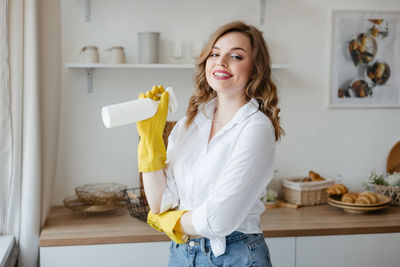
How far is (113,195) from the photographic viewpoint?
7.61 feet

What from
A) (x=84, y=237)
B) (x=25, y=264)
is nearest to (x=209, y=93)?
(x=84, y=237)

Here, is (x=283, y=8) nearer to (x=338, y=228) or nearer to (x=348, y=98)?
(x=348, y=98)

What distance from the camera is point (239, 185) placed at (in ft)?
4.15

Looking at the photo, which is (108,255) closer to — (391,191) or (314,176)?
(314,176)

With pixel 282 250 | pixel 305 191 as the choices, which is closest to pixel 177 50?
pixel 305 191

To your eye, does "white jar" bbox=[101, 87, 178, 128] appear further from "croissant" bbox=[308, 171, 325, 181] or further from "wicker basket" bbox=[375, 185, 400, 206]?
"wicker basket" bbox=[375, 185, 400, 206]

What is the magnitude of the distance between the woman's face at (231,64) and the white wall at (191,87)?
1.13 metres

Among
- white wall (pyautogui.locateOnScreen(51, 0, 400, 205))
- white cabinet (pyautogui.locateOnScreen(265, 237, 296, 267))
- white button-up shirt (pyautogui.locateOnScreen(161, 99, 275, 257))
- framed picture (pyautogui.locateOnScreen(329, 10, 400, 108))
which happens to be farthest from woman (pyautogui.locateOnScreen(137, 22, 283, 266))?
framed picture (pyautogui.locateOnScreen(329, 10, 400, 108))

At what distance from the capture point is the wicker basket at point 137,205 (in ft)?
7.45

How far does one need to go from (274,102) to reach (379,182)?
1.52 meters

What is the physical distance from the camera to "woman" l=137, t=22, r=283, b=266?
1280mm

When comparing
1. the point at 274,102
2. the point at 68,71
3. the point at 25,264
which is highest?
the point at 68,71

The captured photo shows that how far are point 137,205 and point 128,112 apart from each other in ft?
3.50

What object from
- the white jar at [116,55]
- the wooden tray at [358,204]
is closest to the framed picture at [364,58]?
the wooden tray at [358,204]
